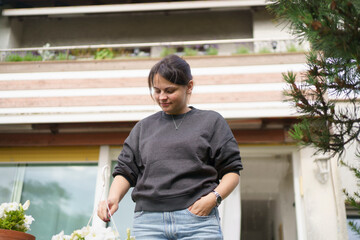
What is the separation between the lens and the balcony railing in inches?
307

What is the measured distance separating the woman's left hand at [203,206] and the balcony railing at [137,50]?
605 centimetres

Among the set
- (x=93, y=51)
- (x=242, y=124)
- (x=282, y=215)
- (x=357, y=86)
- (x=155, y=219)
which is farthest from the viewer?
(x=282, y=215)

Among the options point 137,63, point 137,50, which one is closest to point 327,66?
point 137,63

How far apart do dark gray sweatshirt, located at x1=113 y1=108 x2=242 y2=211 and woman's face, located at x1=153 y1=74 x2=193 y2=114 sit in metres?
0.08

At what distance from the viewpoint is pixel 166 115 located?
90.1 inches

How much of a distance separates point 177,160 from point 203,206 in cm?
25

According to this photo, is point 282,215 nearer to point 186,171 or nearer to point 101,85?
point 101,85

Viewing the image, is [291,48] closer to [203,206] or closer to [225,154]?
[225,154]

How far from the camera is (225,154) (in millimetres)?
2080

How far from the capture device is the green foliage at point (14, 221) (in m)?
3.31

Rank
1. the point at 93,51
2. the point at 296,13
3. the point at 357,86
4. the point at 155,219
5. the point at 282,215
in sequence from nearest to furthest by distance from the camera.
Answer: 1. the point at 155,219
2. the point at 296,13
3. the point at 357,86
4. the point at 93,51
5. the point at 282,215

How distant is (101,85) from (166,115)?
5.32 m

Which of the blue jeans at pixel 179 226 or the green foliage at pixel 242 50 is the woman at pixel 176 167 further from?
the green foliage at pixel 242 50

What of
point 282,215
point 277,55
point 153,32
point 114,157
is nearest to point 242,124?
point 277,55
